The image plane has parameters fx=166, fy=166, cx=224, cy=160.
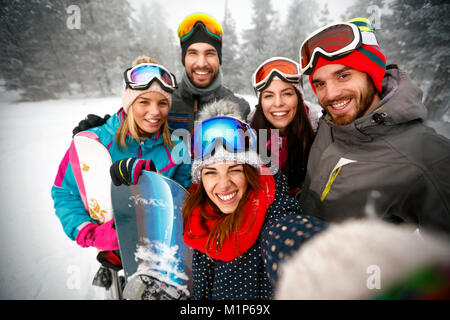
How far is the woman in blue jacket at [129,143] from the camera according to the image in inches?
85.7

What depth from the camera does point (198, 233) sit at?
5.36 ft

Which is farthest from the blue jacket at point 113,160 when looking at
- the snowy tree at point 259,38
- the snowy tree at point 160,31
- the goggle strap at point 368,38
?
the snowy tree at point 160,31

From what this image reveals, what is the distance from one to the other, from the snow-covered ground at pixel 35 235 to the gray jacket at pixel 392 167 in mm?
4051

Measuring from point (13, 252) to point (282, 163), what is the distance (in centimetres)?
588

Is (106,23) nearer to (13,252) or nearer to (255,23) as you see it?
(255,23)

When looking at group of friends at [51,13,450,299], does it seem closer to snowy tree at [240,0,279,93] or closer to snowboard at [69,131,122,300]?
snowboard at [69,131,122,300]

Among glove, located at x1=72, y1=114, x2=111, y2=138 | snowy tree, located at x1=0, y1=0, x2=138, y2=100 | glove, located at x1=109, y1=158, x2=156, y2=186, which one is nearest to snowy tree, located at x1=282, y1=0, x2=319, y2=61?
snowy tree, located at x1=0, y1=0, x2=138, y2=100

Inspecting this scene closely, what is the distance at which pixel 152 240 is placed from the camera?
2.42m

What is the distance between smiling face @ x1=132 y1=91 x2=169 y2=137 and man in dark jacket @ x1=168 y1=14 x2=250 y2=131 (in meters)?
0.84

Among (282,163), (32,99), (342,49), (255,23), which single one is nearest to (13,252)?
(282,163)

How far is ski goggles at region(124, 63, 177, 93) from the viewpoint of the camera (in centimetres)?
227

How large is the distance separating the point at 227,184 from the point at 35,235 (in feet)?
17.4

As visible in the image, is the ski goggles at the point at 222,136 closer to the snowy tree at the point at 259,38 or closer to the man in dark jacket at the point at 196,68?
the man in dark jacket at the point at 196,68

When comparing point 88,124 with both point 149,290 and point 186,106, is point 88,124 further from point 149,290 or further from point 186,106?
point 149,290
